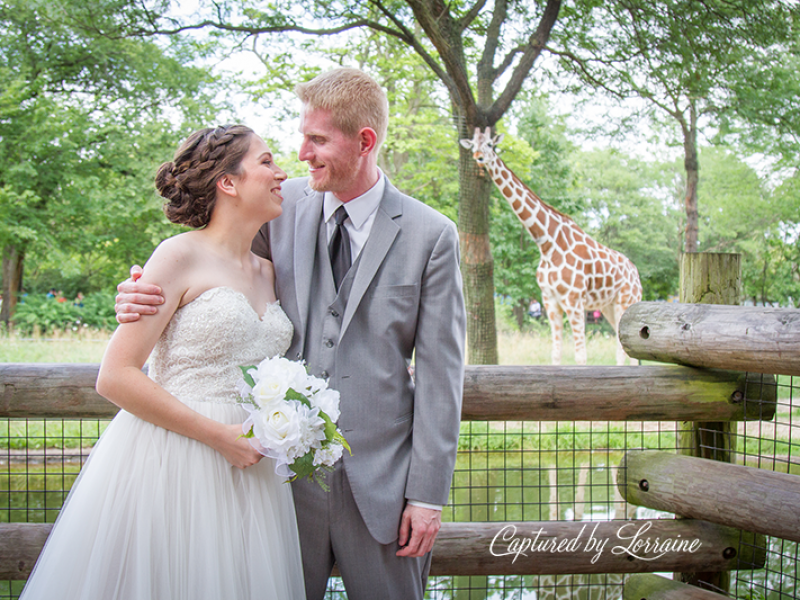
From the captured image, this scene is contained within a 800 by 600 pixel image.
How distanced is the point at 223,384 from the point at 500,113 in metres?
6.96

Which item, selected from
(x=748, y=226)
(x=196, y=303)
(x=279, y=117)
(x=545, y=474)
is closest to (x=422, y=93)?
(x=279, y=117)

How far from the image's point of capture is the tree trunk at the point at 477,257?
8250 millimetres

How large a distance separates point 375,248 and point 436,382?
480mm

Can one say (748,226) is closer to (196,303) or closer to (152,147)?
(152,147)

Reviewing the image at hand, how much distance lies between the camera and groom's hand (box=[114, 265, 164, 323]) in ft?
5.98

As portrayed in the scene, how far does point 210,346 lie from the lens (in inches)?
78.0

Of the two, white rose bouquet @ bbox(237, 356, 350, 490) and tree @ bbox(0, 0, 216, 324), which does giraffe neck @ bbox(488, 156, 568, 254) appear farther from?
tree @ bbox(0, 0, 216, 324)

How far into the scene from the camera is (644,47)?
344 inches

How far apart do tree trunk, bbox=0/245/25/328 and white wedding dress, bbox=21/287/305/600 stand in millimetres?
15954

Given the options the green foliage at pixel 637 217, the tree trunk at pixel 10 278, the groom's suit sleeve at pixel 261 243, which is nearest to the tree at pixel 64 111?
the tree trunk at pixel 10 278

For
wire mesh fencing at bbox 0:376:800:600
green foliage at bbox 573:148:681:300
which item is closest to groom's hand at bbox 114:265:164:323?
wire mesh fencing at bbox 0:376:800:600

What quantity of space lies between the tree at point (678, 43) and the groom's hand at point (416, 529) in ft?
26.2

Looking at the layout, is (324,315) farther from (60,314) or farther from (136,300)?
(60,314)

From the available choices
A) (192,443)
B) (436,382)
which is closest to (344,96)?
(436,382)
